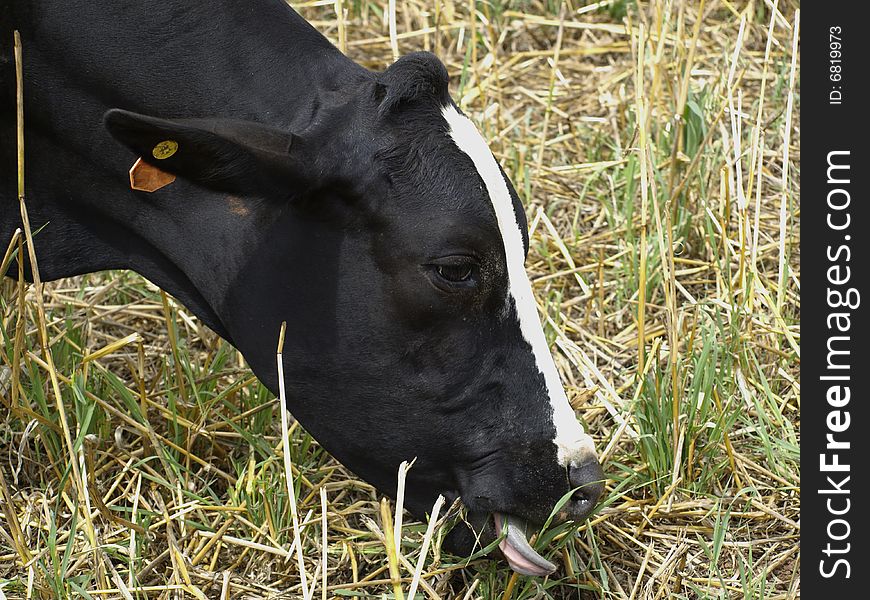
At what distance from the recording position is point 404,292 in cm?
291

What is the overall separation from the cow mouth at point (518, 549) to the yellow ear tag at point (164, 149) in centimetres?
112

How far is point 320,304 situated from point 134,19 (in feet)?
2.72

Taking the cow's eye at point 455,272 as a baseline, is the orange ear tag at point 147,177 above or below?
above

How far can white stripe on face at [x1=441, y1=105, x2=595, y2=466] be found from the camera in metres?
2.94

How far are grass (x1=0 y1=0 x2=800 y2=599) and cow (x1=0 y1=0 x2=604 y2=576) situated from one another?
239 millimetres

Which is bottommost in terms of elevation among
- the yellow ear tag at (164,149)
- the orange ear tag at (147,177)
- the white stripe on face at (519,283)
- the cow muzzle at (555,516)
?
the cow muzzle at (555,516)

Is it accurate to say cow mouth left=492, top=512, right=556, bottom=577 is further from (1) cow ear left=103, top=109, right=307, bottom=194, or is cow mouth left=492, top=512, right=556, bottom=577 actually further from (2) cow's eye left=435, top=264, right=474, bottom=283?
(1) cow ear left=103, top=109, right=307, bottom=194

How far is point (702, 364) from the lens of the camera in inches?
149

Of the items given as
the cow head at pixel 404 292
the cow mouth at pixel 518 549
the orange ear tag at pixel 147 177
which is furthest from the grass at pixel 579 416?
A: the orange ear tag at pixel 147 177

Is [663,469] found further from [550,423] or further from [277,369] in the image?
[277,369]

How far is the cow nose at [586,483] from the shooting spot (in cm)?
303

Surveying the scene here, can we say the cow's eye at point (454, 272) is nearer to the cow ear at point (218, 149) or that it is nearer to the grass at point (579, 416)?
the cow ear at point (218, 149)

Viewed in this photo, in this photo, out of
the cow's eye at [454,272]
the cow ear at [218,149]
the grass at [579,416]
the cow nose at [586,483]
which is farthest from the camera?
the grass at [579,416]
